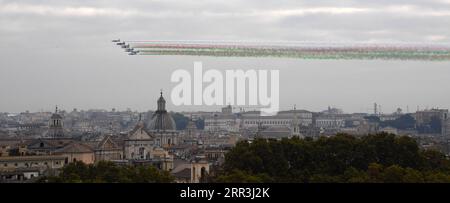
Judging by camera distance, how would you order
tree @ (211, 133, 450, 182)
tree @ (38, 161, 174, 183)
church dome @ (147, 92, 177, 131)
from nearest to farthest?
tree @ (38, 161, 174, 183) → tree @ (211, 133, 450, 182) → church dome @ (147, 92, 177, 131)

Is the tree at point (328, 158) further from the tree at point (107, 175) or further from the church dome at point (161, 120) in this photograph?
the church dome at point (161, 120)

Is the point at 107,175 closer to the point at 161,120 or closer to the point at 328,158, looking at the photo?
the point at 328,158

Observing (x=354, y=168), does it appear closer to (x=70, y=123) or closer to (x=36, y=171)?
(x=36, y=171)

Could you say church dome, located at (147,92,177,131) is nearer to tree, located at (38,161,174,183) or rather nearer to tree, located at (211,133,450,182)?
tree, located at (211,133,450,182)

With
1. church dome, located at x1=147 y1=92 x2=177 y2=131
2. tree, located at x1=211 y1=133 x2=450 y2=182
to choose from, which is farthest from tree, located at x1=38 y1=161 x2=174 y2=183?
church dome, located at x1=147 y1=92 x2=177 y2=131

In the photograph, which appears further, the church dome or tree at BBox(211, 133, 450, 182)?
the church dome

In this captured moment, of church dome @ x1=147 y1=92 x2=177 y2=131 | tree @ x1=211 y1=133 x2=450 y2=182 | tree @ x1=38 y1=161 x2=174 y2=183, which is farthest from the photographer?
church dome @ x1=147 y1=92 x2=177 y2=131

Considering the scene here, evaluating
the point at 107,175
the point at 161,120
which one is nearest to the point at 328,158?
the point at 107,175

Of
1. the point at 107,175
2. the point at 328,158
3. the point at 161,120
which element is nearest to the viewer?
the point at 107,175
